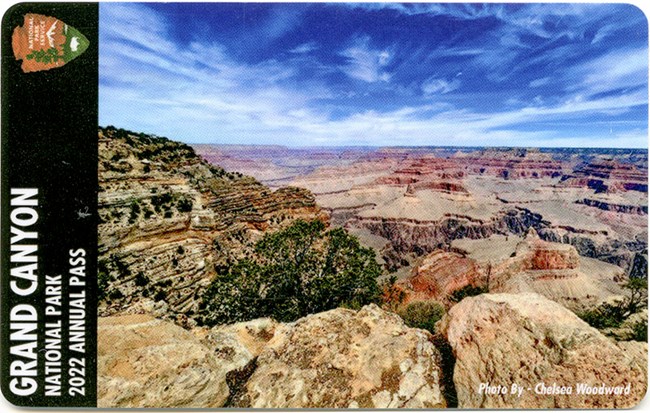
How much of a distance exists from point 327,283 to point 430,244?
25.8 m

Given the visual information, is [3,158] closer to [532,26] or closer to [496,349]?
[496,349]

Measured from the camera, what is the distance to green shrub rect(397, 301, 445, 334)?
21.3 ft

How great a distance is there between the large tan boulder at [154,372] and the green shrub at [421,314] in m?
3.25

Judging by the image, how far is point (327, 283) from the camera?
6.56 m

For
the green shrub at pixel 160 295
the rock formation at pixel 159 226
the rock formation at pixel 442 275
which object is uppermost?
the rock formation at pixel 159 226

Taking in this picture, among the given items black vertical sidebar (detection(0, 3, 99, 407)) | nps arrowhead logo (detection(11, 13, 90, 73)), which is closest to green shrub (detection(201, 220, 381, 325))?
black vertical sidebar (detection(0, 3, 99, 407))

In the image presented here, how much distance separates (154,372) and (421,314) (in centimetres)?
465

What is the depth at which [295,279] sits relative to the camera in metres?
6.78

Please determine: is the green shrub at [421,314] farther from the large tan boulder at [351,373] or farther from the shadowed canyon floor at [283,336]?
the large tan boulder at [351,373]

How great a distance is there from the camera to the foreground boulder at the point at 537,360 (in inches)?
184

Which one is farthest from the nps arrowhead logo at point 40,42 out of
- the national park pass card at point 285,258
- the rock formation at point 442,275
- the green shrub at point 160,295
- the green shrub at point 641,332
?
the rock formation at point 442,275

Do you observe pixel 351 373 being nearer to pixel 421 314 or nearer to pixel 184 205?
pixel 421 314

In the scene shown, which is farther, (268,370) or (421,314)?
(421,314)

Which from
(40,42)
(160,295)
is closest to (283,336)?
(160,295)
